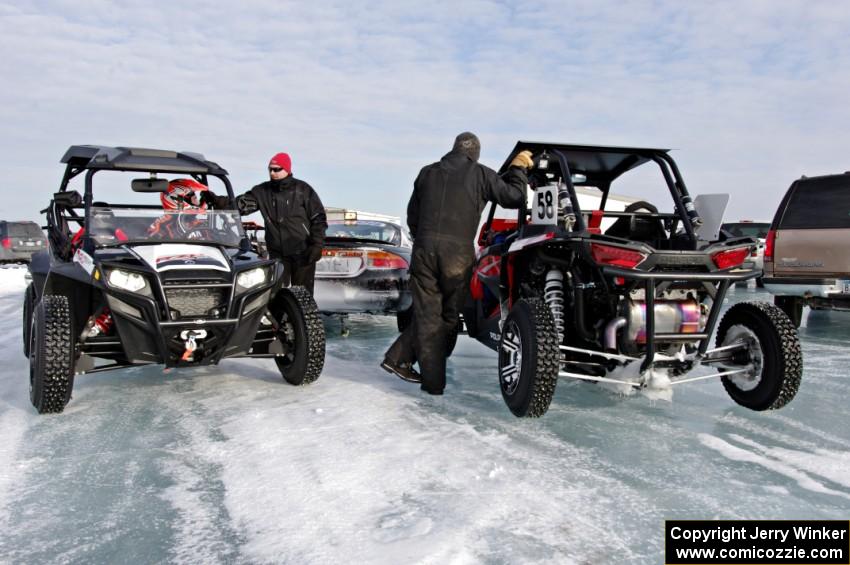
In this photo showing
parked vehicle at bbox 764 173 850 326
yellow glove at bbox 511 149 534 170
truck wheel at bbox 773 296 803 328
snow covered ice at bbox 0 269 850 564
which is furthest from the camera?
truck wheel at bbox 773 296 803 328

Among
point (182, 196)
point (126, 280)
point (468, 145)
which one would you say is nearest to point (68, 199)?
point (182, 196)

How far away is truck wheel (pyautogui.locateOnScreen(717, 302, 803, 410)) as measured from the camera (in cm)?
418

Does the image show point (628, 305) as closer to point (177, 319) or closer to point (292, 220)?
point (177, 319)

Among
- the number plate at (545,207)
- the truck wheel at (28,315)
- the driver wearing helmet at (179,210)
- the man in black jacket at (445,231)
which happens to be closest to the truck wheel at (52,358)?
the driver wearing helmet at (179,210)

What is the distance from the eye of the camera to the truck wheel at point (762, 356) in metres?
4.18

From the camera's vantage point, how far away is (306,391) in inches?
201

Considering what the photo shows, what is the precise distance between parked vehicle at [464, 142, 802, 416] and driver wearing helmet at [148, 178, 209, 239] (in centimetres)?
246

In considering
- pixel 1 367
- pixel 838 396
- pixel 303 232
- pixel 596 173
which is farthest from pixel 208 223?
pixel 838 396

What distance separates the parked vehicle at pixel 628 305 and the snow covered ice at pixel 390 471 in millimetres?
284

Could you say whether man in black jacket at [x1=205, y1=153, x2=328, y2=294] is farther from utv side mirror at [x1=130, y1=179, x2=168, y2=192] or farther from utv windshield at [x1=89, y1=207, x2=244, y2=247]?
utv side mirror at [x1=130, y1=179, x2=168, y2=192]

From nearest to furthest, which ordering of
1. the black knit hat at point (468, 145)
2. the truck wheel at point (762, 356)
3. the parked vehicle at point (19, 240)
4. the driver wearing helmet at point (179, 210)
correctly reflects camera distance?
1. the truck wheel at point (762, 356)
2. the black knit hat at point (468, 145)
3. the driver wearing helmet at point (179, 210)
4. the parked vehicle at point (19, 240)

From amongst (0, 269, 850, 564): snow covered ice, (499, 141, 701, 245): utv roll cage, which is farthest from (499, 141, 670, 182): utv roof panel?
(0, 269, 850, 564): snow covered ice

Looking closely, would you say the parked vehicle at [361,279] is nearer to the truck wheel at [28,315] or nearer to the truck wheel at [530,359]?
the truck wheel at [28,315]

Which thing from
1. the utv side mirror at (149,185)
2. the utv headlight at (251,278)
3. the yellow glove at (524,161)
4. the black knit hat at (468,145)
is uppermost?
the black knit hat at (468,145)
